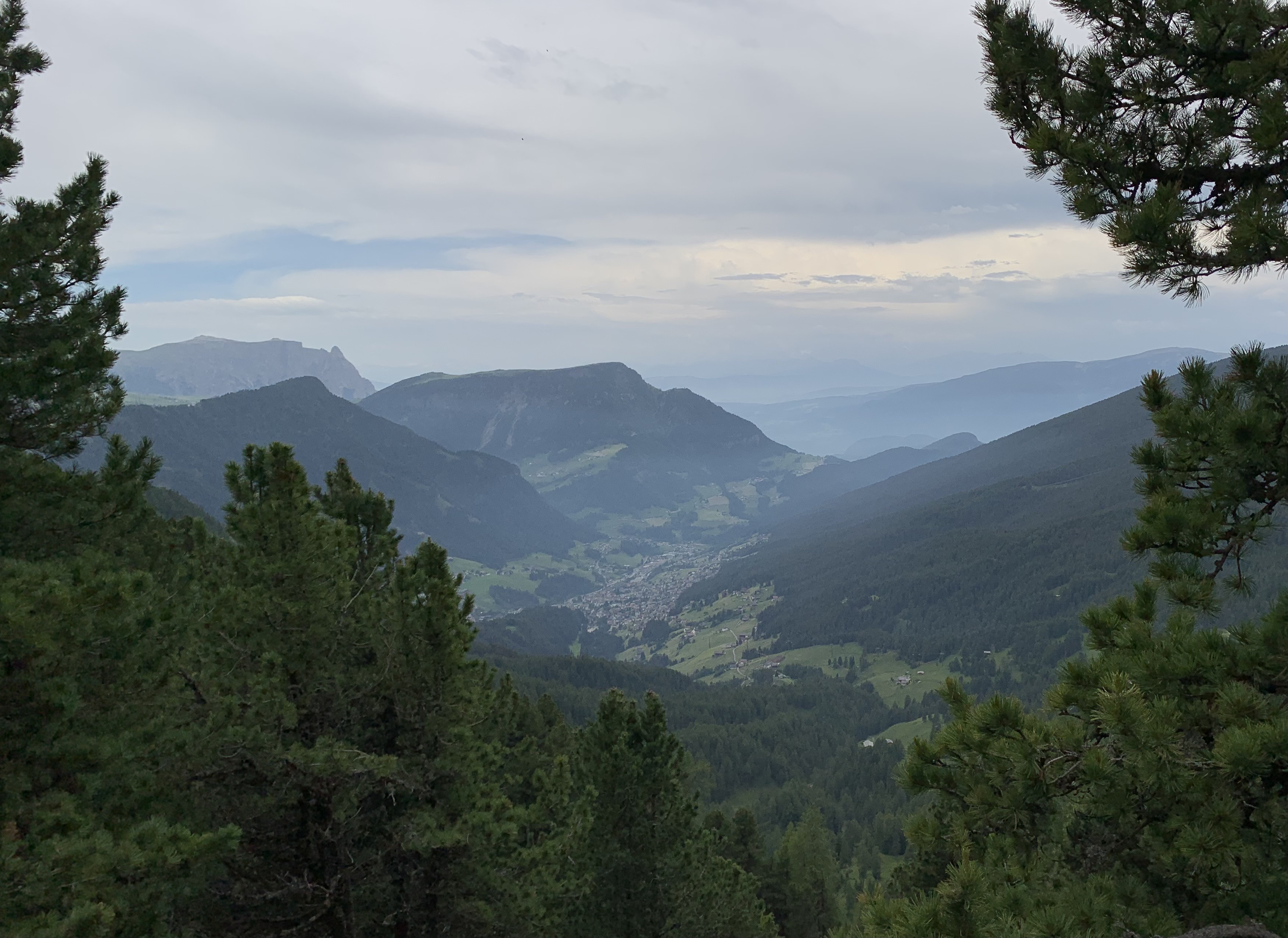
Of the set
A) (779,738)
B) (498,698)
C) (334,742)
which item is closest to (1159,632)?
(334,742)

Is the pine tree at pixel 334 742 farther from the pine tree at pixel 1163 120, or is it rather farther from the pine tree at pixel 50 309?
the pine tree at pixel 1163 120

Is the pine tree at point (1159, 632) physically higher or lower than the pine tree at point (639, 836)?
higher

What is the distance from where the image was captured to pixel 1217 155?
764 centimetres

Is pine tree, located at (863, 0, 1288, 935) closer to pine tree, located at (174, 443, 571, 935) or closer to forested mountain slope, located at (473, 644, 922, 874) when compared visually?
pine tree, located at (174, 443, 571, 935)

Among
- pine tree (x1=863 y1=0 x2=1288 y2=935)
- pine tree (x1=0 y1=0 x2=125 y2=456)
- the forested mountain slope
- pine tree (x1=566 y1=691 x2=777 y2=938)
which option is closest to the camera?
pine tree (x1=863 y1=0 x2=1288 y2=935)

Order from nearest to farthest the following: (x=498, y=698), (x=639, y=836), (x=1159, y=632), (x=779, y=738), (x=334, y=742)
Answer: (x=1159, y=632) < (x=334, y=742) < (x=498, y=698) < (x=639, y=836) < (x=779, y=738)

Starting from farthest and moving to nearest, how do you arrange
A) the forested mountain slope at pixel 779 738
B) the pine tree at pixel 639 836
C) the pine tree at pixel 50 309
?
1. the forested mountain slope at pixel 779 738
2. the pine tree at pixel 639 836
3. the pine tree at pixel 50 309

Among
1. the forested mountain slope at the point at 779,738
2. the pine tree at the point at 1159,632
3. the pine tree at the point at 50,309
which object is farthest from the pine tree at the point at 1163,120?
the forested mountain slope at the point at 779,738

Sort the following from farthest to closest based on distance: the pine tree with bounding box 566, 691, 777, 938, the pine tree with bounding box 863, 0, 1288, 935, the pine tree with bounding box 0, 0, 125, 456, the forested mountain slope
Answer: the forested mountain slope, the pine tree with bounding box 566, 691, 777, 938, the pine tree with bounding box 0, 0, 125, 456, the pine tree with bounding box 863, 0, 1288, 935

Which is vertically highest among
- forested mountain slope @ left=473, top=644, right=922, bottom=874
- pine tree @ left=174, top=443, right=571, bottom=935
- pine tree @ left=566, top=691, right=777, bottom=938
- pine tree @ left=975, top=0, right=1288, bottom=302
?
pine tree @ left=975, top=0, right=1288, bottom=302

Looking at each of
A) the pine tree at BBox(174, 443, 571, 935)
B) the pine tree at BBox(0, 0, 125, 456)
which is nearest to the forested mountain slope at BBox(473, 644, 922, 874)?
the pine tree at BBox(174, 443, 571, 935)

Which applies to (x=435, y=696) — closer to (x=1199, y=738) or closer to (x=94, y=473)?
(x=94, y=473)

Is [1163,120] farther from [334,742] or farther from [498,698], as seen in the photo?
[498,698]

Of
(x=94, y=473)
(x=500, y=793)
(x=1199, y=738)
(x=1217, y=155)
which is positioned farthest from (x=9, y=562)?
(x=1217, y=155)
